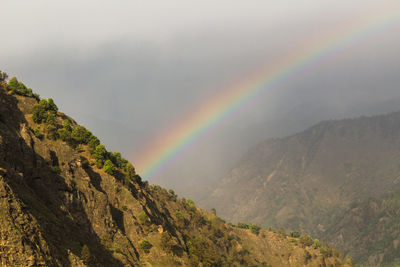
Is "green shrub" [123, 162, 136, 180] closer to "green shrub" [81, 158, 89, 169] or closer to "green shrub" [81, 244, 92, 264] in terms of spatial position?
"green shrub" [81, 158, 89, 169]

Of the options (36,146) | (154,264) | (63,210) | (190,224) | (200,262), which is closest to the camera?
(63,210)

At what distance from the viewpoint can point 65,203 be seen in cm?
5928

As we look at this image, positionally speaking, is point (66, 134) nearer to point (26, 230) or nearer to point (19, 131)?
point (19, 131)

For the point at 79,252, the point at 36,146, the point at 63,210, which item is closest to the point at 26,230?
the point at 79,252

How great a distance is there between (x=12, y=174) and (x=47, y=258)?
49.7 feet

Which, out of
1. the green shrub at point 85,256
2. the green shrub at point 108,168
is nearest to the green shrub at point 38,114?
the green shrub at point 108,168

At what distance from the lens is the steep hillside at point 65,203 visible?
3856cm

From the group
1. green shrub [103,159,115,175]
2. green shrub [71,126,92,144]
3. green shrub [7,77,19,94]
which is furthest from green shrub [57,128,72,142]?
green shrub [7,77,19,94]

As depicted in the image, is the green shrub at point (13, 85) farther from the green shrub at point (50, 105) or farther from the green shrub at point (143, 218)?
the green shrub at point (143, 218)

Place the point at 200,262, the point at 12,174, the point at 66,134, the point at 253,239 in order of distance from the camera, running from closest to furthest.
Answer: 1. the point at 12,174
2. the point at 66,134
3. the point at 200,262
4. the point at 253,239

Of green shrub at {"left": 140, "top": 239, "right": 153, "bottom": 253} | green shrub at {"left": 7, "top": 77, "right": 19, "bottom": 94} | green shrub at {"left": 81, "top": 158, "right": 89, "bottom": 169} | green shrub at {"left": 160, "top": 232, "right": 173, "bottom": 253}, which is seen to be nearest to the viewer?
green shrub at {"left": 140, "top": 239, "right": 153, "bottom": 253}

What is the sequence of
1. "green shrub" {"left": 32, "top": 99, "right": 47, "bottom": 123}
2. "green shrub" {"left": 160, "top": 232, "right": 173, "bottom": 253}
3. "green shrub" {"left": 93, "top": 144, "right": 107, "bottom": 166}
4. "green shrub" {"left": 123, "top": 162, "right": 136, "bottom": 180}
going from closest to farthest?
"green shrub" {"left": 160, "top": 232, "right": 173, "bottom": 253} < "green shrub" {"left": 32, "top": 99, "right": 47, "bottom": 123} < "green shrub" {"left": 93, "top": 144, "right": 107, "bottom": 166} < "green shrub" {"left": 123, "top": 162, "right": 136, "bottom": 180}

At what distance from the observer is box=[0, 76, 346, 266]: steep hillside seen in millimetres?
38562

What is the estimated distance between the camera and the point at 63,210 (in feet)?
186
